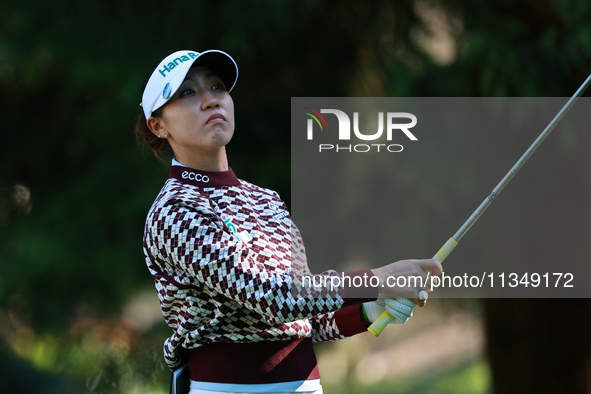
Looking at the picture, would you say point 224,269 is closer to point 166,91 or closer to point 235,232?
point 235,232

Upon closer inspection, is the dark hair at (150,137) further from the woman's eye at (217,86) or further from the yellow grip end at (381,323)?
the yellow grip end at (381,323)

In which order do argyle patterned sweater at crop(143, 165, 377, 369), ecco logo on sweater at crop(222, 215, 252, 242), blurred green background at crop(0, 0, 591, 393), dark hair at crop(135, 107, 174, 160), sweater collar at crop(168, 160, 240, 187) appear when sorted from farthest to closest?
blurred green background at crop(0, 0, 591, 393) < dark hair at crop(135, 107, 174, 160) < sweater collar at crop(168, 160, 240, 187) < ecco logo on sweater at crop(222, 215, 252, 242) < argyle patterned sweater at crop(143, 165, 377, 369)

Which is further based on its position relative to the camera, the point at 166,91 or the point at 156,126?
the point at 156,126

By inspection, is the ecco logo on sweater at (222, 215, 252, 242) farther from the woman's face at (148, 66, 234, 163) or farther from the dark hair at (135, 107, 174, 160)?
the dark hair at (135, 107, 174, 160)

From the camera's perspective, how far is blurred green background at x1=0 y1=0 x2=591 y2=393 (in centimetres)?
366

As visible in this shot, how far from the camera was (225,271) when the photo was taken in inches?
64.6

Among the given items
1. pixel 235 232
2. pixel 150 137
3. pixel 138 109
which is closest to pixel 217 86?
pixel 150 137

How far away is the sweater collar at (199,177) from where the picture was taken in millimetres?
1852

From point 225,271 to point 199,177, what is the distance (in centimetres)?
30

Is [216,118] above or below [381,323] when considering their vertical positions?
above

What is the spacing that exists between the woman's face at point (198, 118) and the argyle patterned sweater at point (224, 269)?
0.06 metres

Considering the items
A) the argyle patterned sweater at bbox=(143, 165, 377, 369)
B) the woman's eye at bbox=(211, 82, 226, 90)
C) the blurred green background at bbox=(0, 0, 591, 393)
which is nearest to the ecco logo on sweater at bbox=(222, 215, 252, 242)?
the argyle patterned sweater at bbox=(143, 165, 377, 369)

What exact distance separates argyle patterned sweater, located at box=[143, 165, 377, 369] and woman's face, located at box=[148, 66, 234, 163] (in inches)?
2.3

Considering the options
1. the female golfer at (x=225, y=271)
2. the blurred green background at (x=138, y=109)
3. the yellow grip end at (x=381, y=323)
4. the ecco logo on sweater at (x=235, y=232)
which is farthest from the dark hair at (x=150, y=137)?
the blurred green background at (x=138, y=109)
